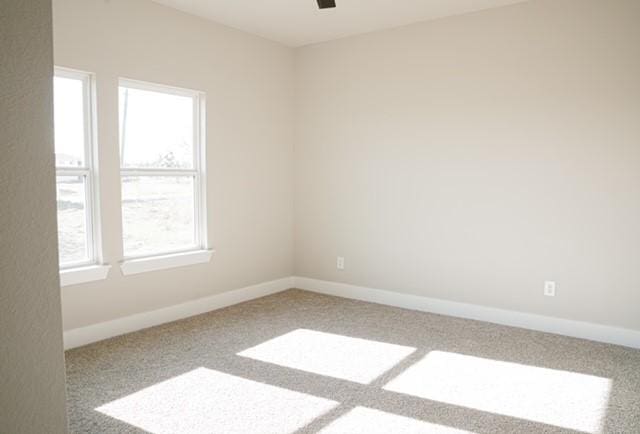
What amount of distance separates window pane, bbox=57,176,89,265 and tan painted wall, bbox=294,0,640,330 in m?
2.43

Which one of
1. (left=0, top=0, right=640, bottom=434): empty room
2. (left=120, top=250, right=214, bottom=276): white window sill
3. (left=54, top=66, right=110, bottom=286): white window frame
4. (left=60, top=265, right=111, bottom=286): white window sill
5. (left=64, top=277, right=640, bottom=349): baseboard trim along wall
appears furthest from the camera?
(left=120, top=250, right=214, bottom=276): white window sill

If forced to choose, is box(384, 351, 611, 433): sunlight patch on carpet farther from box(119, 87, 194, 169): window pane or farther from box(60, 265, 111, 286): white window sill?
box(119, 87, 194, 169): window pane

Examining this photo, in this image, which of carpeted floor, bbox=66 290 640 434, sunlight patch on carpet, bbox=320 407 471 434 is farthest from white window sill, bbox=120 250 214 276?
sunlight patch on carpet, bbox=320 407 471 434

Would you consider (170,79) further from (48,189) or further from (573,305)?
(573,305)

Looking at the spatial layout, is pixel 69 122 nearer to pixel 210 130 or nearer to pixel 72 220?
pixel 72 220

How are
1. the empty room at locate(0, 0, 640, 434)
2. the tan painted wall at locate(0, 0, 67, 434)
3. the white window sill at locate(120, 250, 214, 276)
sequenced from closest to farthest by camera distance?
1. the tan painted wall at locate(0, 0, 67, 434)
2. the empty room at locate(0, 0, 640, 434)
3. the white window sill at locate(120, 250, 214, 276)

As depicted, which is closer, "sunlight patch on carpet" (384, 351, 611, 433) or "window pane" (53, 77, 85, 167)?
"sunlight patch on carpet" (384, 351, 611, 433)

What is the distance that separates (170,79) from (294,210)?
2061 mm

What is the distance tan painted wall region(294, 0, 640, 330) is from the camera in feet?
12.2

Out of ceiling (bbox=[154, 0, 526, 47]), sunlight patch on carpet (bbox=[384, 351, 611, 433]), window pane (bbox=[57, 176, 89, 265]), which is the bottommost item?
sunlight patch on carpet (bbox=[384, 351, 611, 433])

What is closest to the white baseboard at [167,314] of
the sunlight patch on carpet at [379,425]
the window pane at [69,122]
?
the window pane at [69,122]

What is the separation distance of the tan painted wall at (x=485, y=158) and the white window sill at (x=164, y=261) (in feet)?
4.56

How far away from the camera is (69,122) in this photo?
359 cm

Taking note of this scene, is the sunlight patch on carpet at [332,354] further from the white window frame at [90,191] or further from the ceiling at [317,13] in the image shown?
the ceiling at [317,13]
